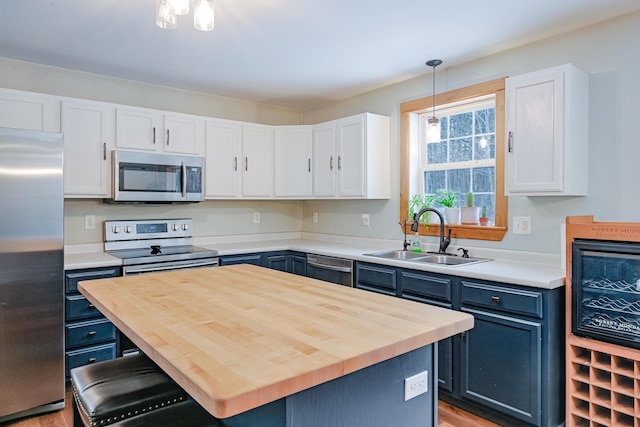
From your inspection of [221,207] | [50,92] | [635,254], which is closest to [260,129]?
[221,207]

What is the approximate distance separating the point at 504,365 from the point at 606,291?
663mm

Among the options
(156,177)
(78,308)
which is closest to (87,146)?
(156,177)

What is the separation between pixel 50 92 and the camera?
10.7 feet

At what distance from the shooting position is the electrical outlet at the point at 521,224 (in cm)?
282

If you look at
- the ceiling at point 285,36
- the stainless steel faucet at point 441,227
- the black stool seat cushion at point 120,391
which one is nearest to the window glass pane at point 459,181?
the stainless steel faucet at point 441,227

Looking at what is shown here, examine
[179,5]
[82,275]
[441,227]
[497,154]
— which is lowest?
[82,275]

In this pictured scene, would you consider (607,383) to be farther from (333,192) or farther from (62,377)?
(62,377)

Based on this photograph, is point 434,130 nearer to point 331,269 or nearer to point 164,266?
point 331,269

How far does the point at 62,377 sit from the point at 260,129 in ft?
8.46

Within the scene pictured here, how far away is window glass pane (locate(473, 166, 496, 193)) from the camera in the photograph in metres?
3.13

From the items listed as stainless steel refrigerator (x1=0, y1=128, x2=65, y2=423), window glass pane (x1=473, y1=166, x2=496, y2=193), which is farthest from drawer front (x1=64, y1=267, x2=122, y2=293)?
window glass pane (x1=473, y1=166, x2=496, y2=193)

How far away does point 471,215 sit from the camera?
3.17 meters

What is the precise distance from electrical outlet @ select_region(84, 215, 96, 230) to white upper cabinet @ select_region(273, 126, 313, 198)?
163 centimetres

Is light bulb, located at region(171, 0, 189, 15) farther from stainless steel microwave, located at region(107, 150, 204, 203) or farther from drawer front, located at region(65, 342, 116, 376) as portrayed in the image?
Result: drawer front, located at region(65, 342, 116, 376)
